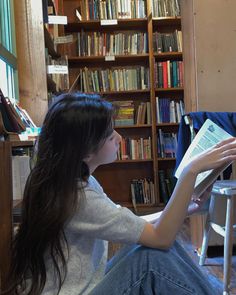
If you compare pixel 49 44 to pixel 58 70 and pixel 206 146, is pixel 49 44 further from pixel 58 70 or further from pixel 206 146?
pixel 206 146

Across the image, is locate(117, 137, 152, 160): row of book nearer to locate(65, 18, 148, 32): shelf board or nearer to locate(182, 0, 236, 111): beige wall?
locate(65, 18, 148, 32): shelf board

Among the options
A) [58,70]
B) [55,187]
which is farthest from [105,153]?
[58,70]

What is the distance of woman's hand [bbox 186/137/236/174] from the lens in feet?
3.05

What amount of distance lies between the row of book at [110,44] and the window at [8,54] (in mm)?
1604

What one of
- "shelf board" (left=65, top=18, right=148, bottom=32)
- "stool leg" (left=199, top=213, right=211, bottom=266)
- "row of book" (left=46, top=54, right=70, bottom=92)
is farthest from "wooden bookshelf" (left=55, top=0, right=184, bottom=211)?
"stool leg" (left=199, top=213, right=211, bottom=266)

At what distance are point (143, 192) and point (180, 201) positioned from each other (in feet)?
9.63

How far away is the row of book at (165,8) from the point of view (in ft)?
12.1

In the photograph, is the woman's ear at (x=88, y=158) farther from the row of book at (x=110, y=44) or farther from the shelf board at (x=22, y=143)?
the row of book at (x=110, y=44)

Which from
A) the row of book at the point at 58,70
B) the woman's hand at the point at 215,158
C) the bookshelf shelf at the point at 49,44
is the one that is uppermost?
the bookshelf shelf at the point at 49,44

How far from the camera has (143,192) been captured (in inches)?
150

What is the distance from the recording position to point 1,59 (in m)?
1.94

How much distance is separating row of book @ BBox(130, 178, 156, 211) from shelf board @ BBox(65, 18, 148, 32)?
1.59 meters

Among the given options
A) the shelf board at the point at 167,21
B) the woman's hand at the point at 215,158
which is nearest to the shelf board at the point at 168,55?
the shelf board at the point at 167,21

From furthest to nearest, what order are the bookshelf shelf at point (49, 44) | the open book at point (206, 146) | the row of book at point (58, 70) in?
the bookshelf shelf at point (49, 44) → the row of book at point (58, 70) → the open book at point (206, 146)
